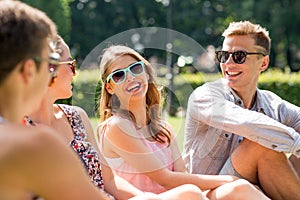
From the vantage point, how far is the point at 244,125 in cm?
396

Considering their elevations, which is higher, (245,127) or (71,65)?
(71,65)

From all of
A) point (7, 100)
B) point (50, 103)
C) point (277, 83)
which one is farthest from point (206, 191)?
point (277, 83)

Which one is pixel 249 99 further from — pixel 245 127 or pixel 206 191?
pixel 206 191

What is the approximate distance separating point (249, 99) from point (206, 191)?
868 millimetres

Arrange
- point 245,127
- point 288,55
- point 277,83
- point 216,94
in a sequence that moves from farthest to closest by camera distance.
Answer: point 288,55
point 277,83
point 216,94
point 245,127

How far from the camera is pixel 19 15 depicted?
191cm

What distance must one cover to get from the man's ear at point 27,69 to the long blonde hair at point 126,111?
75.8 inches

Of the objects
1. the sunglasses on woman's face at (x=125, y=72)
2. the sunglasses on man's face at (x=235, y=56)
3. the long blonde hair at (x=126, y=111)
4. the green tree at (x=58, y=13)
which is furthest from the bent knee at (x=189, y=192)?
the green tree at (x=58, y=13)

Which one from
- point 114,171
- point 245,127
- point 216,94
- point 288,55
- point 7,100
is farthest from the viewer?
point 288,55

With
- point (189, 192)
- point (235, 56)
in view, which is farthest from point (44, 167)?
point (235, 56)

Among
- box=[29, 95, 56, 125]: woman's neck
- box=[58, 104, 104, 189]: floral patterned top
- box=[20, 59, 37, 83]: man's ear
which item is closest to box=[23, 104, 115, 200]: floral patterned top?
box=[58, 104, 104, 189]: floral patterned top

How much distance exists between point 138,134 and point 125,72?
1.13 ft

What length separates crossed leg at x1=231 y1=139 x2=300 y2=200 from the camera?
12.9 feet

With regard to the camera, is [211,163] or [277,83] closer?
[211,163]
